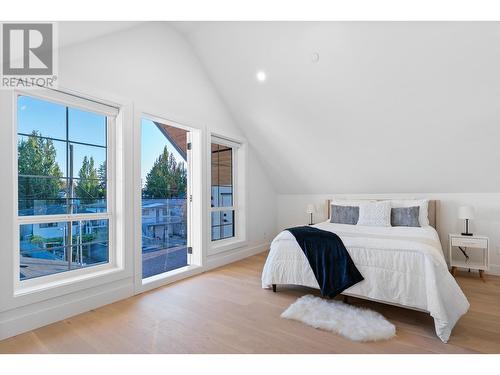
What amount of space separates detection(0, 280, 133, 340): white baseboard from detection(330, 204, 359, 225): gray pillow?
2.95 m

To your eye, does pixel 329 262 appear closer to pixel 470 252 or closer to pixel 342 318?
pixel 342 318

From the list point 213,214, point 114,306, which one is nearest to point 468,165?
point 213,214

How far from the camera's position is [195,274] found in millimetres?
3594

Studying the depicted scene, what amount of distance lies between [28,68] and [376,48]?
3.15 m

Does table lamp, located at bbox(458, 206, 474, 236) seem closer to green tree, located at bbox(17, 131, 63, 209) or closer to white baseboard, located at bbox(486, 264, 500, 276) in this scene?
white baseboard, located at bbox(486, 264, 500, 276)

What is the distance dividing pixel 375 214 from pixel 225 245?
7.23ft

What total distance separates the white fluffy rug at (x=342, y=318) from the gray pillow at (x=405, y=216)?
1744 mm

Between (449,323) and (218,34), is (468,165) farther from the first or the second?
(218,34)

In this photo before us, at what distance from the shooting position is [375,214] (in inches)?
149

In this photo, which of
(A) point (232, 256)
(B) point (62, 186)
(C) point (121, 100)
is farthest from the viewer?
(A) point (232, 256)

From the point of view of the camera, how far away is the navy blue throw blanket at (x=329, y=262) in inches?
98.8

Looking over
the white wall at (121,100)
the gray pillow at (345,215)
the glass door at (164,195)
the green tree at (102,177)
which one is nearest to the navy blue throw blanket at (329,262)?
the gray pillow at (345,215)

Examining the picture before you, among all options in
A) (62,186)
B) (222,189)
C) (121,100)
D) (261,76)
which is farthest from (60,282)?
A: (261,76)

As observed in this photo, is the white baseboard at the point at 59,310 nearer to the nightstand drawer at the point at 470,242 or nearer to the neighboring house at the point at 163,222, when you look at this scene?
the neighboring house at the point at 163,222
